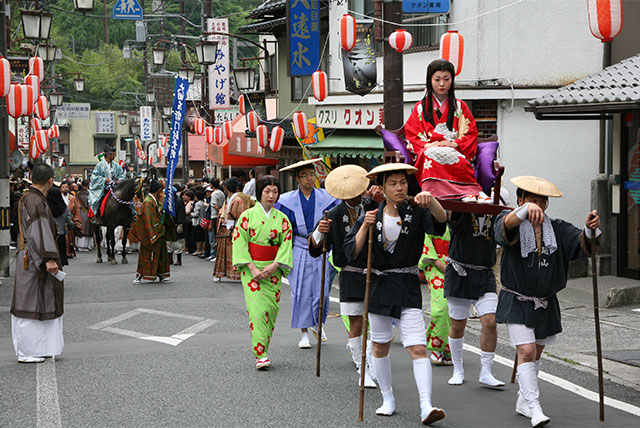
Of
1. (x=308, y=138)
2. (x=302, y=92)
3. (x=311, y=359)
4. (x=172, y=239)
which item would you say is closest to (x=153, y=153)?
(x=302, y=92)

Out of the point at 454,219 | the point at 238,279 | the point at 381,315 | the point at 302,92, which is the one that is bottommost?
the point at 238,279

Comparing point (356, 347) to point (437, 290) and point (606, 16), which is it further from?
point (606, 16)

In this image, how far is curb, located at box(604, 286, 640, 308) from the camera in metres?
11.7

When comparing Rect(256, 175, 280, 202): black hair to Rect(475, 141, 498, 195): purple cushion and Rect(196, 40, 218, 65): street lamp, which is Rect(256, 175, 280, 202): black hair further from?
Rect(196, 40, 218, 65): street lamp

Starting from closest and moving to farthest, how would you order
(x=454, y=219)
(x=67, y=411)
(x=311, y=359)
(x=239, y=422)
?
(x=239, y=422) < (x=67, y=411) < (x=454, y=219) < (x=311, y=359)

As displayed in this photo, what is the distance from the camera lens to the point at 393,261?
6402 mm

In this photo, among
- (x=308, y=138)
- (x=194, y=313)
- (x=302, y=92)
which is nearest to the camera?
(x=194, y=313)

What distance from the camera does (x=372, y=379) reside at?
7.50 meters

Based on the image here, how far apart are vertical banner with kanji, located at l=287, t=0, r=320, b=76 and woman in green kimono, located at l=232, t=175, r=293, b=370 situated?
11980mm

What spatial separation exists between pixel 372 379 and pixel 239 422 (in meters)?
1.65

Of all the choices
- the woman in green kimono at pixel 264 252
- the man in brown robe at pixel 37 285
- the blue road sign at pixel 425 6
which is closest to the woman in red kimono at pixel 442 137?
the woman in green kimono at pixel 264 252

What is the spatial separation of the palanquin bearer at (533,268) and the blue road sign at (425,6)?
30.2ft

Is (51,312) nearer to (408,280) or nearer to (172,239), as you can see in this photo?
(408,280)

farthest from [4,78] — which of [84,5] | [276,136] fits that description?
[276,136]
